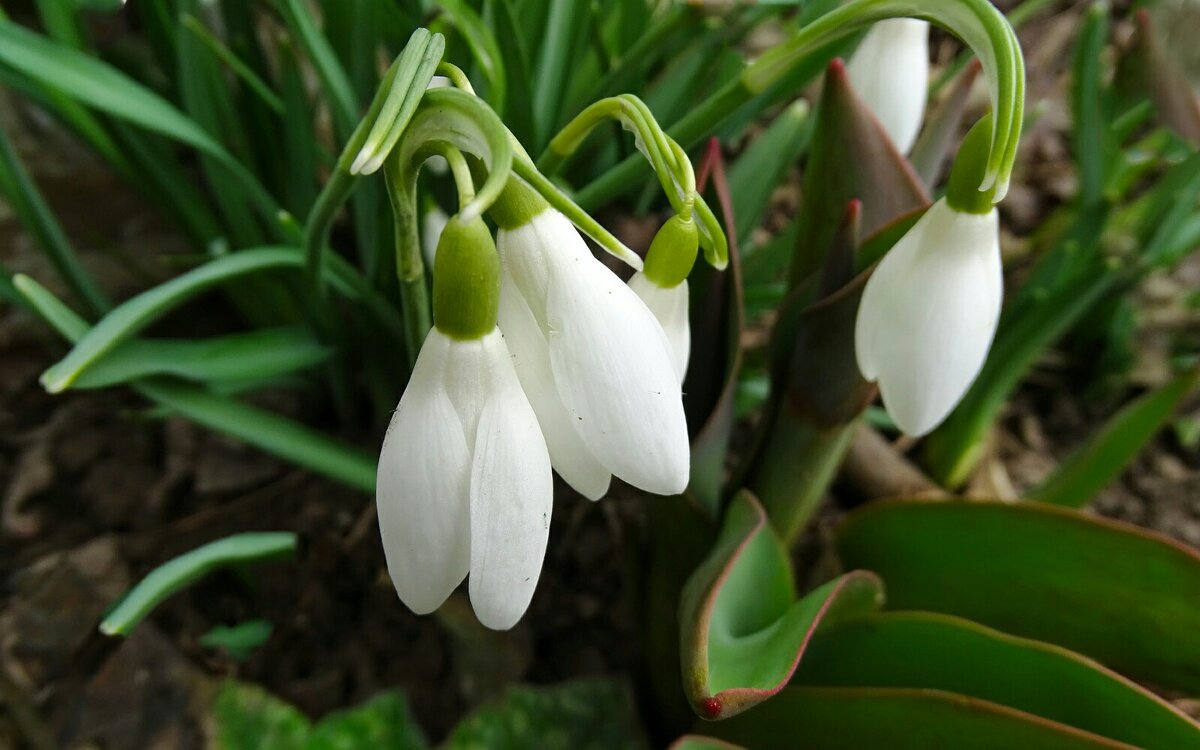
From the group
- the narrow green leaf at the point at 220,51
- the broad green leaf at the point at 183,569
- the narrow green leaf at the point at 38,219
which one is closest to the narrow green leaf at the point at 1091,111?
the narrow green leaf at the point at 220,51

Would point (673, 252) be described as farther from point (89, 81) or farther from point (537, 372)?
point (89, 81)

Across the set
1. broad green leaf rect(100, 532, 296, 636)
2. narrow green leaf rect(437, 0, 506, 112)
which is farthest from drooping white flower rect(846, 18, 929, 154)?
broad green leaf rect(100, 532, 296, 636)

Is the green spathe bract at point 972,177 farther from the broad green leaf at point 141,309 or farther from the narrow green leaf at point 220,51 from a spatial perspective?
the narrow green leaf at point 220,51

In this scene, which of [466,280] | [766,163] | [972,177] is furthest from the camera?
[766,163]

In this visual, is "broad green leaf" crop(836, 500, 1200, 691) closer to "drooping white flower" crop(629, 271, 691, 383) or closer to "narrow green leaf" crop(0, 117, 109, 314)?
"drooping white flower" crop(629, 271, 691, 383)

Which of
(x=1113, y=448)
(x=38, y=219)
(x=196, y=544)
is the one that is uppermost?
(x=38, y=219)

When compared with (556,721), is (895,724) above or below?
above

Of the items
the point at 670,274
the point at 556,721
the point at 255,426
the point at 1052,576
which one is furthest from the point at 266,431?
the point at 1052,576
